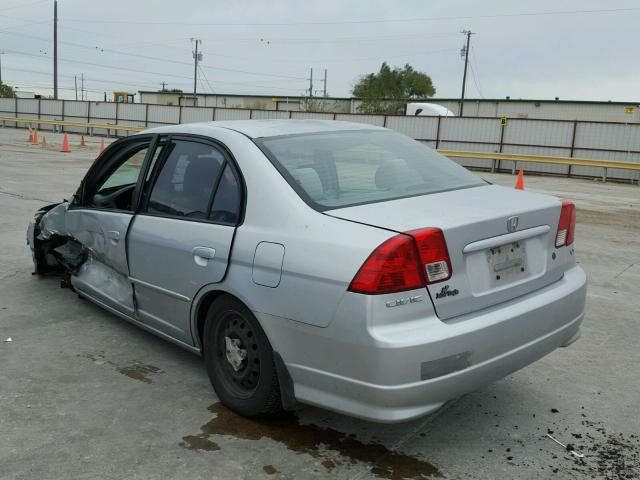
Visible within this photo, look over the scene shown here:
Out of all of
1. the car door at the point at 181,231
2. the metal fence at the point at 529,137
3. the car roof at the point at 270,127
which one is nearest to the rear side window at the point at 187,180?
the car door at the point at 181,231

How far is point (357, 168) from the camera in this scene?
3.76 meters

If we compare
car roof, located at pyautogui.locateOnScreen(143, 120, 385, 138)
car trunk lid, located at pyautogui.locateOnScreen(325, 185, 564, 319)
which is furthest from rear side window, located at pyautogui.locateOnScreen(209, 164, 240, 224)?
car trunk lid, located at pyautogui.locateOnScreen(325, 185, 564, 319)

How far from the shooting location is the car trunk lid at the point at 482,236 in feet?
9.47

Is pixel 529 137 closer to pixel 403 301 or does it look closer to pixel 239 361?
pixel 239 361

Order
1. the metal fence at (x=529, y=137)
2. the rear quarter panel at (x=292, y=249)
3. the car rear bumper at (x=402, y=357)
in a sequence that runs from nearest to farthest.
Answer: the car rear bumper at (x=402, y=357), the rear quarter panel at (x=292, y=249), the metal fence at (x=529, y=137)

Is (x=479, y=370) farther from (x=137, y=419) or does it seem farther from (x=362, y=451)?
(x=137, y=419)

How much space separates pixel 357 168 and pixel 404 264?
3.73 feet

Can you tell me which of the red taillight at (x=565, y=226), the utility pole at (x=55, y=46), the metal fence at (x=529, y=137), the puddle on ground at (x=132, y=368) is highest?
the utility pole at (x=55, y=46)

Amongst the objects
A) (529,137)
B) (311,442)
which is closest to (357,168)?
(311,442)

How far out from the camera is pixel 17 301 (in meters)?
5.44

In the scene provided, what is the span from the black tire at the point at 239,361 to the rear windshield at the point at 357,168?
0.71 meters

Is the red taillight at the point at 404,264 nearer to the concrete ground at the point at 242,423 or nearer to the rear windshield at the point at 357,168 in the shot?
the rear windshield at the point at 357,168

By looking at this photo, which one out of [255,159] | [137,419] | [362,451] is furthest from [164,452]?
[255,159]

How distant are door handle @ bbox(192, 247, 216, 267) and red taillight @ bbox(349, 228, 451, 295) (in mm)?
976
